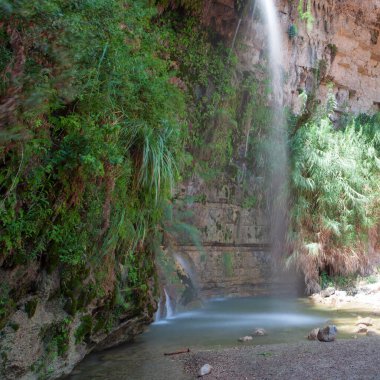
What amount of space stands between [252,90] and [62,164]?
9107mm

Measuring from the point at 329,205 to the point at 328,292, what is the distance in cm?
239

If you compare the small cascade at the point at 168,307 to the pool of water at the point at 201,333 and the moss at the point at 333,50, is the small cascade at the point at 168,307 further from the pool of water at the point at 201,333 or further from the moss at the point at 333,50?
the moss at the point at 333,50

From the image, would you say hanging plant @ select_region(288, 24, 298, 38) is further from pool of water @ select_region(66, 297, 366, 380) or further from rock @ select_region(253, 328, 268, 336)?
rock @ select_region(253, 328, 268, 336)

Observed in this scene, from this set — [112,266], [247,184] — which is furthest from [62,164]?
[247,184]

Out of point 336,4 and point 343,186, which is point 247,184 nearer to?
point 343,186

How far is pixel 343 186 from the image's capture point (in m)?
12.3

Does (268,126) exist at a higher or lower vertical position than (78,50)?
higher

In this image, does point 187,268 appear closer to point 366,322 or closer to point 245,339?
point 245,339

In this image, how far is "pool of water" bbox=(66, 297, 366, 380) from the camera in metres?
4.72

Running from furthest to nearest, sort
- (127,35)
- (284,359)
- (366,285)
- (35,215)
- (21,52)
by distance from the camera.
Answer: (366,285) → (127,35) → (284,359) → (35,215) → (21,52)

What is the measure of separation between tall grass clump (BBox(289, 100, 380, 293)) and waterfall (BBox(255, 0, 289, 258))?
302mm

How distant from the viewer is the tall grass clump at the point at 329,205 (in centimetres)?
1177

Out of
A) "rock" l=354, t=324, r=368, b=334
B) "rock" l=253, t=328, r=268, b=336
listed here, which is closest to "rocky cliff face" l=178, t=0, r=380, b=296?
"rock" l=253, t=328, r=268, b=336

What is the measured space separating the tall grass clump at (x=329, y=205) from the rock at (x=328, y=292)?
0.26 meters
